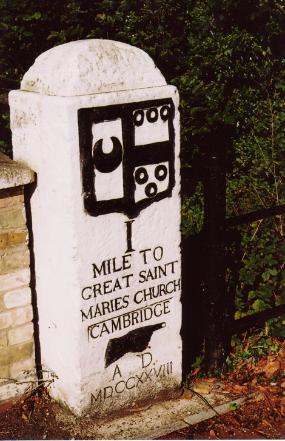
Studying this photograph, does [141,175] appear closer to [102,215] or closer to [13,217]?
[102,215]

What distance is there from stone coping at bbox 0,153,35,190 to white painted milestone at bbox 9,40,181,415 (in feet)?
0.21

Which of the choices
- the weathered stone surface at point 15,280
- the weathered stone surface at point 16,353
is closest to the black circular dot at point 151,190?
the weathered stone surface at point 15,280

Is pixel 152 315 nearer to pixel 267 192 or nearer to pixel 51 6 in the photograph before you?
pixel 267 192

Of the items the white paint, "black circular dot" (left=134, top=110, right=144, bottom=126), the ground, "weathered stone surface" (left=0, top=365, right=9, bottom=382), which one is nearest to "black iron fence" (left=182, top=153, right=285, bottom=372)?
the ground

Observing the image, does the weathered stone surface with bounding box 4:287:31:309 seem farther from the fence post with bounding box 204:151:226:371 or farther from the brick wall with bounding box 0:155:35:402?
the fence post with bounding box 204:151:226:371

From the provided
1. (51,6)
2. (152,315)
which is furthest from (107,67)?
(51,6)

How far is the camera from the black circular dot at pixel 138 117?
3162 millimetres

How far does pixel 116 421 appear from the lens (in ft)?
11.2

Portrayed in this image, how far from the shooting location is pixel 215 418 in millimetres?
3510

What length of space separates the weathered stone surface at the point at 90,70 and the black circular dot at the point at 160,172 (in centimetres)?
42

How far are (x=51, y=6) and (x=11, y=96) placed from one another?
2.63 m

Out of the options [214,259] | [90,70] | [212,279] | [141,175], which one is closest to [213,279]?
[212,279]

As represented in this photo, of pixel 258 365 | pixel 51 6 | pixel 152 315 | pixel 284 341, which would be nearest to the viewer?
pixel 152 315

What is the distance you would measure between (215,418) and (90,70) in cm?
199
